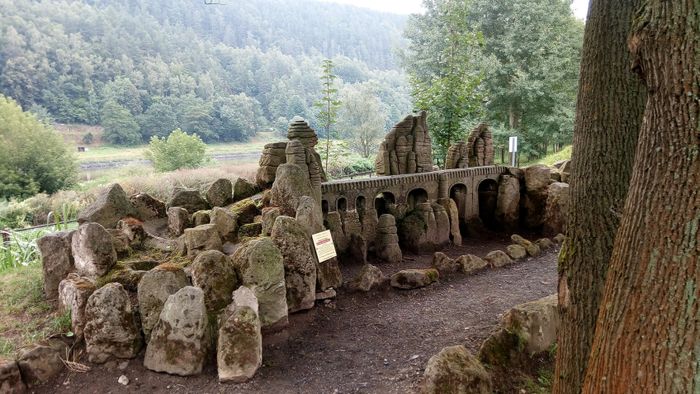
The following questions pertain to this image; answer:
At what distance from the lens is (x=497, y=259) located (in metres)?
8.26

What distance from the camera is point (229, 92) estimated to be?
24875mm

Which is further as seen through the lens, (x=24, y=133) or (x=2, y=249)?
(x=24, y=133)

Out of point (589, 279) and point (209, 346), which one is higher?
point (589, 279)

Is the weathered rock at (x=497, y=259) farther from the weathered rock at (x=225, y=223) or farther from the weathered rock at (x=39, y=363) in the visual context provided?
the weathered rock at (x=39, y=363)

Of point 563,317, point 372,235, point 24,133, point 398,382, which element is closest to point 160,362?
point 398,382

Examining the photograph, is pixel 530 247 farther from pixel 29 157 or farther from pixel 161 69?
pixel 161 69

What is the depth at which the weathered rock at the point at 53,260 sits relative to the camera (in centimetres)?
519

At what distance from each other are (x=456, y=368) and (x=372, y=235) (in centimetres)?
474

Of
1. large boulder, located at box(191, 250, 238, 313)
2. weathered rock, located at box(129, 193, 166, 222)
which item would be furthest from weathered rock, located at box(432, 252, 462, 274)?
weathered rock, located at box(129, 193, 166, 222)

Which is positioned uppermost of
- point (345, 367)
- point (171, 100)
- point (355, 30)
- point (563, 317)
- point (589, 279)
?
point (355, 30)

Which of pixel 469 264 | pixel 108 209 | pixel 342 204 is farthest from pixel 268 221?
pixel 469 264

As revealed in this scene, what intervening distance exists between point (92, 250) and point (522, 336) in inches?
189

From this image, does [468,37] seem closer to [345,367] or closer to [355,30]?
[345,367]

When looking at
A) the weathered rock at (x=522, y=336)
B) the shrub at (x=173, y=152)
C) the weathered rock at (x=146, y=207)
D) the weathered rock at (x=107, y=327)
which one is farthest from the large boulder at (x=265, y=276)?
the shrub at (x=173, y=152)
